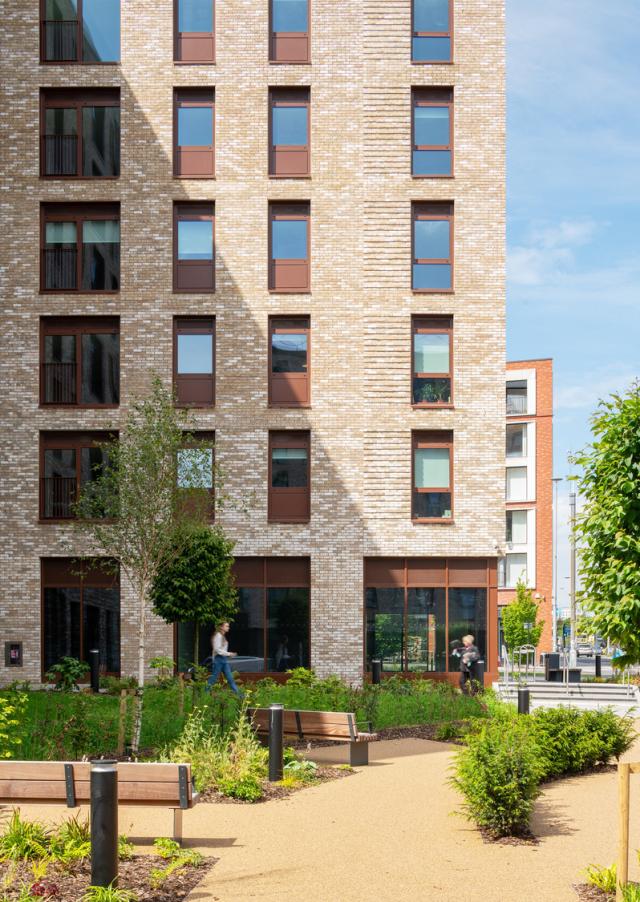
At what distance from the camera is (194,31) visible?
33.4 m

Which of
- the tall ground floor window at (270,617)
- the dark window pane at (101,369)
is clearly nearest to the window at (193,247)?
the dark window pane at (101,369)

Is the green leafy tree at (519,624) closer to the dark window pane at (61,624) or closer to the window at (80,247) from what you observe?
the dark window pane at (61,624)

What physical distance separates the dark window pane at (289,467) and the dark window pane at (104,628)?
526 centimetres

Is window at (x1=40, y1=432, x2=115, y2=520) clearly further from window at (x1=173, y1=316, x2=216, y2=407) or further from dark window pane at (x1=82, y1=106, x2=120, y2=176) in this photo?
dark window pane at (x1=82, y1=106, x2=120, y2=176)

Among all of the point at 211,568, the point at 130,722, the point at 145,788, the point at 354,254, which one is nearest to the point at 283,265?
the point at 354,254

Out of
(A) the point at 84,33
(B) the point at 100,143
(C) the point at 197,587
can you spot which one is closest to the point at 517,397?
(B) the point at 100,143

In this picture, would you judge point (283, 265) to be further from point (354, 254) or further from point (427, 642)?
point (427, 642)

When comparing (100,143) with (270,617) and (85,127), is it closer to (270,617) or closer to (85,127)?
(85,127)

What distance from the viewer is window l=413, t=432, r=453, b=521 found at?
32312 millimetres

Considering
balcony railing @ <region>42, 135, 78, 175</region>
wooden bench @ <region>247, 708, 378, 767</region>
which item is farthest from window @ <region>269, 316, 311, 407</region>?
wooden bench @ <region>247, 708, 378, 767</region>

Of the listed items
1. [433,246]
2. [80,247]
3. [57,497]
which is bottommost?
[57,497]

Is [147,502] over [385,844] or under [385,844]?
over

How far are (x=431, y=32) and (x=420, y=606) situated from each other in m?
15.9

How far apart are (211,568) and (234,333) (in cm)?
832
